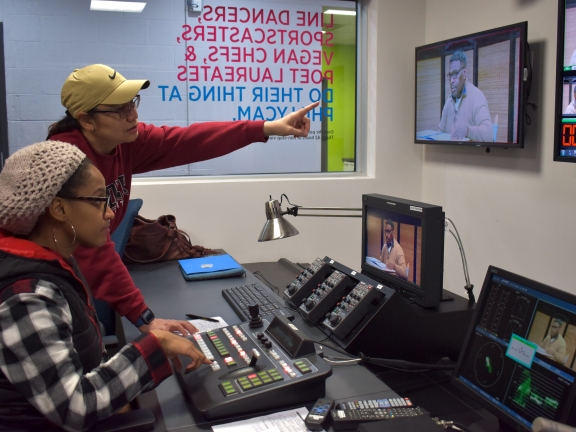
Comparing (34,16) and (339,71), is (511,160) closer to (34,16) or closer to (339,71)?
(339,71)

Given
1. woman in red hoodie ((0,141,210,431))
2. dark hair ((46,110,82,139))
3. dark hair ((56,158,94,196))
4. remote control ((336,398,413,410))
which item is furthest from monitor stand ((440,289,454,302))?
dark hair ((46,110,82,139))

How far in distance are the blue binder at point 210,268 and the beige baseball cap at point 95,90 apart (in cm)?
90

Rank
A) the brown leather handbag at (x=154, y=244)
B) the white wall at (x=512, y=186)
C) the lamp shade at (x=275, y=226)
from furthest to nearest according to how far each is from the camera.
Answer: the brown leather handbag at (x=154, y=244) → the white wall at (x=512, y=186) → the lamp shade at (x=275, y=226)

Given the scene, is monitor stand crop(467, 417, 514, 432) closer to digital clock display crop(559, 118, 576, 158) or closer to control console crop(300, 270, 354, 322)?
control console crop(300, 270, 354, 322)

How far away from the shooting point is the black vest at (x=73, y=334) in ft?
3.48

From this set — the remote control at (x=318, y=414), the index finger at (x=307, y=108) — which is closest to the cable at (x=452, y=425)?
the remote control at (x=318, y=414)

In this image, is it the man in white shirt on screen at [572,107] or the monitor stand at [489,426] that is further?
the man in white shirt on screen at [572,107]

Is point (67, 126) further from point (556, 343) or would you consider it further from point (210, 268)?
point (556, 343)

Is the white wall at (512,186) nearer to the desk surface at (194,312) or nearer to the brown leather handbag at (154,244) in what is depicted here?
the desk surface at (194,312)

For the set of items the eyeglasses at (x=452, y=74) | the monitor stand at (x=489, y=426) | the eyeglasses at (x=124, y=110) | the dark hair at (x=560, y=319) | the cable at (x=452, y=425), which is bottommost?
the monitor stand at (x=489, y=426)

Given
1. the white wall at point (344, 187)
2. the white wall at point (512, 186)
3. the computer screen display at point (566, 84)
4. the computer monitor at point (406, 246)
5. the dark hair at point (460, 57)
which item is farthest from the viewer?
the white wall at point (344, 187)

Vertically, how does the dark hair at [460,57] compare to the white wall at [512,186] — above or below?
above

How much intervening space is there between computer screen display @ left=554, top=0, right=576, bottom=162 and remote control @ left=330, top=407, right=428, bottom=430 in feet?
5.57

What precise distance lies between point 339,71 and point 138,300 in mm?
2412
